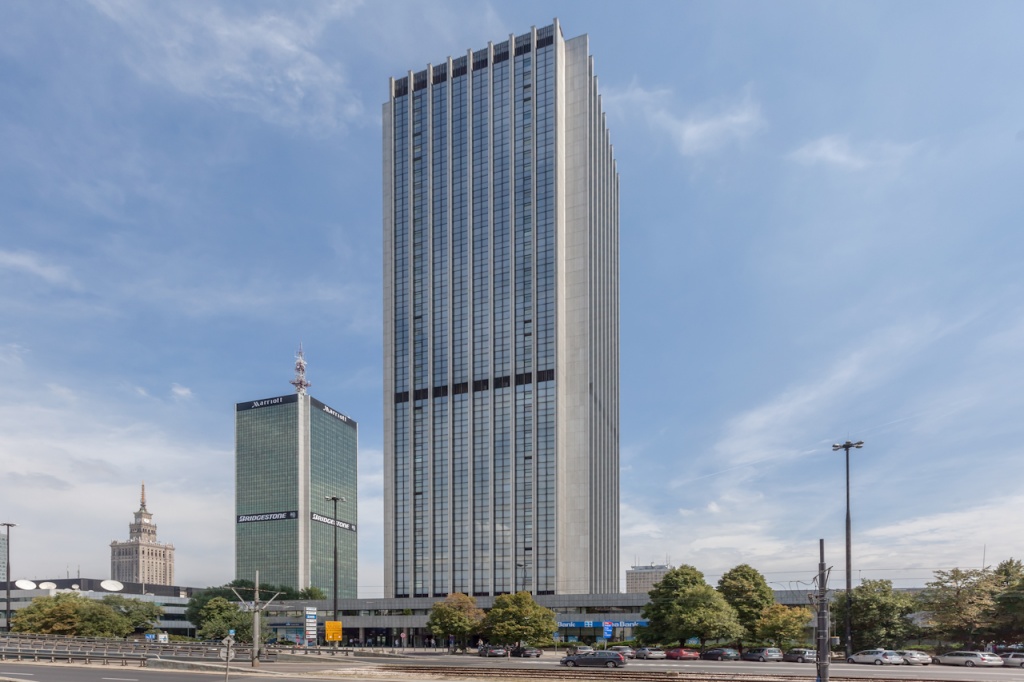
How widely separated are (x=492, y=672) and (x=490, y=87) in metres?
144

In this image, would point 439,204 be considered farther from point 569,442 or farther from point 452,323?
point 569,442

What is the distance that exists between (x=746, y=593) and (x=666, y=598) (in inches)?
456

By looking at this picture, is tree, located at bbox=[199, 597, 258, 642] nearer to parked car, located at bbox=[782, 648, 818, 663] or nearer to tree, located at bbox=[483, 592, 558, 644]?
tree, located at bbox=[483, 592, 558, 644]

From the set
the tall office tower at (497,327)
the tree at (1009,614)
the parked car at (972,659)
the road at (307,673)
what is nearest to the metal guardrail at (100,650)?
the road at (307,673)

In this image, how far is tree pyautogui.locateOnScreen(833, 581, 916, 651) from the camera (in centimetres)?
8156

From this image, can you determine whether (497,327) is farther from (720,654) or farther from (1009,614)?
(1009,614)

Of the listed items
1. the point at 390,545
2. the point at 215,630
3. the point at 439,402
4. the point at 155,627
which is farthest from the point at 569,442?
the point at 155,627

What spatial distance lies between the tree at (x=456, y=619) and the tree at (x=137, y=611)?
265ft

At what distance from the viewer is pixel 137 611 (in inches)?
6201

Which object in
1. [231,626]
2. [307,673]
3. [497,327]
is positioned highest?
[497,327]

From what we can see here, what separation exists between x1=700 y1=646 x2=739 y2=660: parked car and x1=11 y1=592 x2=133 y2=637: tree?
77163 millimetres

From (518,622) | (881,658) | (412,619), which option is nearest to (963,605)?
(881,658)

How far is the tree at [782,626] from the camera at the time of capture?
8131 centimetres

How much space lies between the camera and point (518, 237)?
172875 mm
